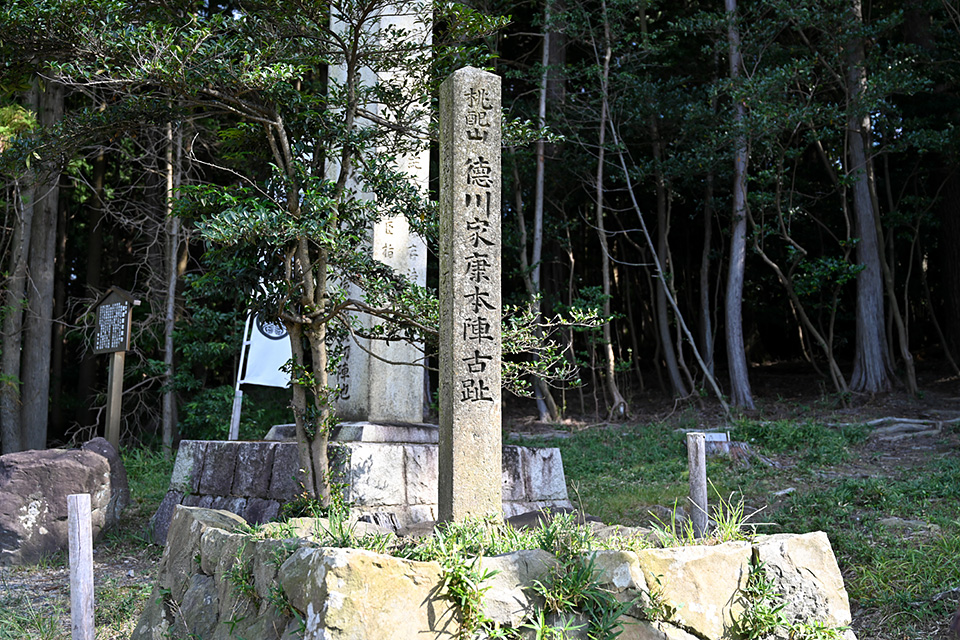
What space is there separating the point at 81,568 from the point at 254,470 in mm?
2884

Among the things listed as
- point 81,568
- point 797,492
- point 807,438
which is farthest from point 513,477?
point 807,438

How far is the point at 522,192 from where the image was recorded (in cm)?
1427

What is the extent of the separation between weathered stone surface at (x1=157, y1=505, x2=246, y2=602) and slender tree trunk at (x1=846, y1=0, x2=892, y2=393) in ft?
34.8

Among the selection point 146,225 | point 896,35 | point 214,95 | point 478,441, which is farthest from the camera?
point 896,35

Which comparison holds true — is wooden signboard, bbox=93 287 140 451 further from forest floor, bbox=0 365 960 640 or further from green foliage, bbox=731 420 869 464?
green foliage, bbox=731 420 869 464

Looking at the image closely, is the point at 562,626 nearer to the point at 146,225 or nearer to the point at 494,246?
the point at 494,246

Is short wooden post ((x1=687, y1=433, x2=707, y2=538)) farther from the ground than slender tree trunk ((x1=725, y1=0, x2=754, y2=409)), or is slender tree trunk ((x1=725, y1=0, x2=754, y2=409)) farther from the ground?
slender tree trunk ((x1=725, y1=0, x2=754, y2=409))

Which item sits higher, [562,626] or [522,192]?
[522,192]

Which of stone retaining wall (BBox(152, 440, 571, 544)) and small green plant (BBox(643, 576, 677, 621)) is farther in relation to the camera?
stone retaining wall (BBox(152, 440, 571, 544))

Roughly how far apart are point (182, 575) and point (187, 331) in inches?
330

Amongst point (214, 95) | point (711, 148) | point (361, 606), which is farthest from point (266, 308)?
point (711, 148)

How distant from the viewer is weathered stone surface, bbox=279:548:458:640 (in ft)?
9.16

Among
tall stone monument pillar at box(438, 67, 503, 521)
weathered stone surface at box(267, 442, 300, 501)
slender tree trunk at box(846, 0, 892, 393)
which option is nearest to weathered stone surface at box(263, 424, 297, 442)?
weathered stone surface at box(267, 442, 300, 501)

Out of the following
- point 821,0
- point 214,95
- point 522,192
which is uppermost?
point 821,0
